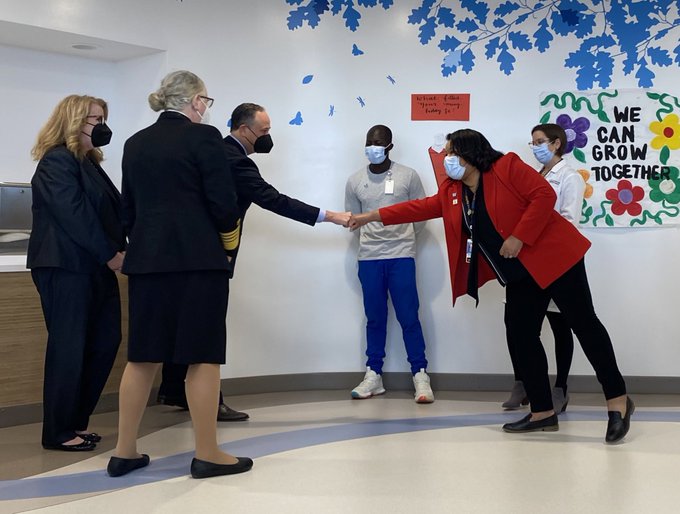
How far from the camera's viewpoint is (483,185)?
3775mm

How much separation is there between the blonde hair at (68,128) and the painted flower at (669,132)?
10.9 ft

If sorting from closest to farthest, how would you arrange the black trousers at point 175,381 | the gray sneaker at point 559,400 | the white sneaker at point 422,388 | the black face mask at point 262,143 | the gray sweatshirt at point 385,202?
the black face mask at point 262,143, the gray sneaker at point 559,400, the black trousers at point 175,381, the white sneaker at point 422,388, the gray sweatshirt at point 385,202

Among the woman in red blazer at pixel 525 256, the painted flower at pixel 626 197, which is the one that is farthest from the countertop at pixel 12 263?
the painted flower at pixel 626 197

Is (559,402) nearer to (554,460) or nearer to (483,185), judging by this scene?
(554,460)

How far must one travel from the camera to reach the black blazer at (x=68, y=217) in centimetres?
356

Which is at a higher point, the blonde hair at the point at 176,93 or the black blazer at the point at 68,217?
the blonde hair at the point at 176,93

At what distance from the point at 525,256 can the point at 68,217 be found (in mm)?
2006

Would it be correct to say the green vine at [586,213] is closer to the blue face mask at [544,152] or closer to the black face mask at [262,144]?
the blue face mask at [544,152]

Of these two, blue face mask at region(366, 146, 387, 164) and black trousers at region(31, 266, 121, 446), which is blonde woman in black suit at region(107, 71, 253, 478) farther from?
blue face mask at region(366, 146, 387, 164)

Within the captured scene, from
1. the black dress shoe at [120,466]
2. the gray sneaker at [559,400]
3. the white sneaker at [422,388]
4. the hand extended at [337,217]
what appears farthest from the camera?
the white sneaker at [422,388]

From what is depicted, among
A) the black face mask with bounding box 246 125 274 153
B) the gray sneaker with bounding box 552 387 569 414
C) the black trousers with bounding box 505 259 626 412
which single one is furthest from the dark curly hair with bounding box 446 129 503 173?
the gray sneaker with bounding box 552 387 569 414

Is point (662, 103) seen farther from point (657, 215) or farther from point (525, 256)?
point (525, 256)

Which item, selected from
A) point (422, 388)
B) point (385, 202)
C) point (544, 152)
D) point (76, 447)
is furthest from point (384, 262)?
point (76, 447)

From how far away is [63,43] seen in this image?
477 centimetres
